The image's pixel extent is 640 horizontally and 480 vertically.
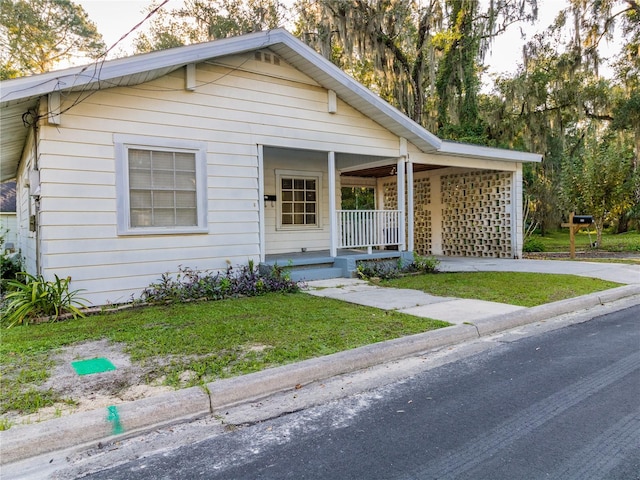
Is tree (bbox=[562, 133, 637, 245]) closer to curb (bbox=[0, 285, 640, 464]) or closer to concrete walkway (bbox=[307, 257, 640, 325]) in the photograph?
concrete walkway (bbox=[307, 257, 640, 325])

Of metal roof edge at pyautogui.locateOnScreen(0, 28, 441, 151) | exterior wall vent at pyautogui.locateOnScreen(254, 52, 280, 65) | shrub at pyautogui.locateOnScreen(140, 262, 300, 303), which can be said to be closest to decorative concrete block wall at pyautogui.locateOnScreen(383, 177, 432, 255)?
metal roof edge at pyautogui.locateOnScreen(0, 28, 441, 151)

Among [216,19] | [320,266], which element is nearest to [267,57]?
[320,266]

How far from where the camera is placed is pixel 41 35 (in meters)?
22.5

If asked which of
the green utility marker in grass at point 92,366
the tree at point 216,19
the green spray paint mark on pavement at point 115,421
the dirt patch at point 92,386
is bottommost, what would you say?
the green spray paint mark on pavement at point 115,421

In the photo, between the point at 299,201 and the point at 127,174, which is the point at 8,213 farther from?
the point at 127,174

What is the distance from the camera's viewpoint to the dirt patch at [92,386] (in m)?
2.88

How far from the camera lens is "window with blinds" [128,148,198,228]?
265 inches

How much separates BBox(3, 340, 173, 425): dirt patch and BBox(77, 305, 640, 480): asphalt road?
733mm

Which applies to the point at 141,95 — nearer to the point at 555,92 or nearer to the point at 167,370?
the point at 167,370

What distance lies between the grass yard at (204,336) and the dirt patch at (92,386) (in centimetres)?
8

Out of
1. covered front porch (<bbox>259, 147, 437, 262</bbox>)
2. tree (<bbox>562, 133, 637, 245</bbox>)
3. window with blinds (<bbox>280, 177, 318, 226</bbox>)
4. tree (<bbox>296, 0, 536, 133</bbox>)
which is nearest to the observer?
covered front porch (<bbox>259, 147, 437, 262</bbox>)

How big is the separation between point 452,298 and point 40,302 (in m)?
5.72

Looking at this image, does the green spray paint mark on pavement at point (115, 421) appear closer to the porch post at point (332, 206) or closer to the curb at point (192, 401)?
the curb at point (192, 401)

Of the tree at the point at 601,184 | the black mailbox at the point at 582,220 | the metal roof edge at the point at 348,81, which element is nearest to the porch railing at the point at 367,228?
the metal roof edge at the point at 348,81
